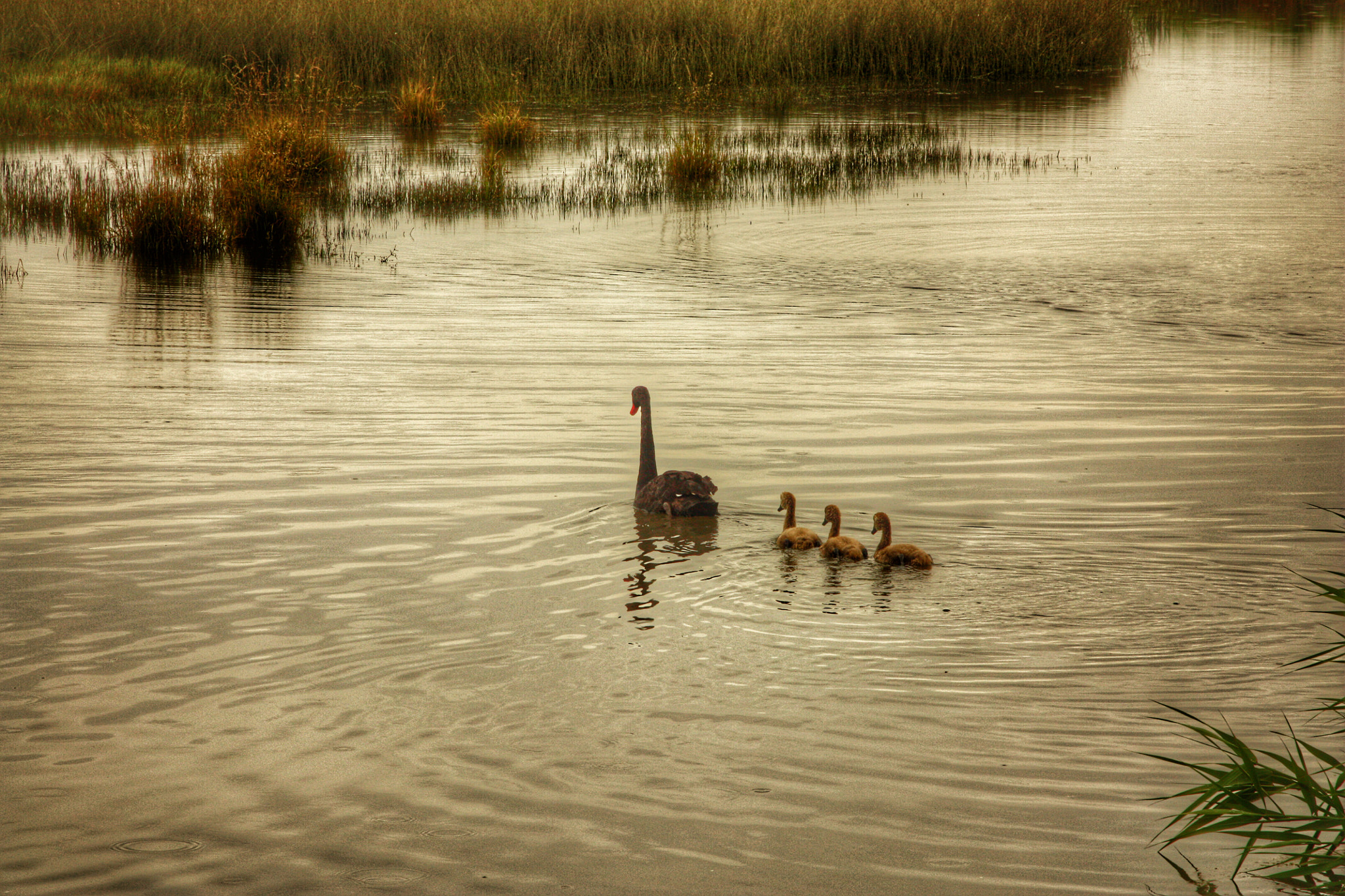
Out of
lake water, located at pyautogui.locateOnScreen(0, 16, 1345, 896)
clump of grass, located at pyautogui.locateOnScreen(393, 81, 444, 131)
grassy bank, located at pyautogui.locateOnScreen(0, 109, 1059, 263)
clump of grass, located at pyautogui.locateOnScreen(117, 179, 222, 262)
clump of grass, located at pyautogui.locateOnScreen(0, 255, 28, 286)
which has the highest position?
clump of grass, located at pyautogui.locateOnScreen(393, 81, 444, 131)

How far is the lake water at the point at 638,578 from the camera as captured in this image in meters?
4.34

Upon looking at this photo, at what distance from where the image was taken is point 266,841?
429 cm

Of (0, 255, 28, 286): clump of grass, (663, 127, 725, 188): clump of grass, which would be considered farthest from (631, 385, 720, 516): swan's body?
(663, 127, 725, 188): clump of grass

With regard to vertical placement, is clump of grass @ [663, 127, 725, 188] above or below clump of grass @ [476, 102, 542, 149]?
below

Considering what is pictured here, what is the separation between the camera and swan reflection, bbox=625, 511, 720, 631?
20.5 ft

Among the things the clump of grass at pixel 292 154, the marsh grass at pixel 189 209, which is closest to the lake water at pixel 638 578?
the marsh grass at pixel 189 209

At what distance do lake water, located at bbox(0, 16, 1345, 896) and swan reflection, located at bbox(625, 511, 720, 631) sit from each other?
0.08 feet

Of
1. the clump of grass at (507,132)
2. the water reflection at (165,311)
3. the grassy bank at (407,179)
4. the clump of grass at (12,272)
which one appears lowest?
the water reflection at (165,311)

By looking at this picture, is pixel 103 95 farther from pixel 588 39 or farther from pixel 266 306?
pixel 266 306

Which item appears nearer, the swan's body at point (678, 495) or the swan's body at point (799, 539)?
the swan's body at point (799, 539)

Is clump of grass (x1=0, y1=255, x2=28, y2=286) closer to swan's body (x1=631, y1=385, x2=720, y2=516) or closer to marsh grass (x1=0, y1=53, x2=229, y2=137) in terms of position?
marsh grass (x1=0, y1=53, x2=229, y2=137)

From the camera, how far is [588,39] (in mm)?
30203

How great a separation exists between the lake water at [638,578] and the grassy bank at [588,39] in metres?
16.6

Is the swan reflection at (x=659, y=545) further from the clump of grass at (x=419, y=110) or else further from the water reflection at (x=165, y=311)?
A: the clump of grass at (x=419, y=110)
